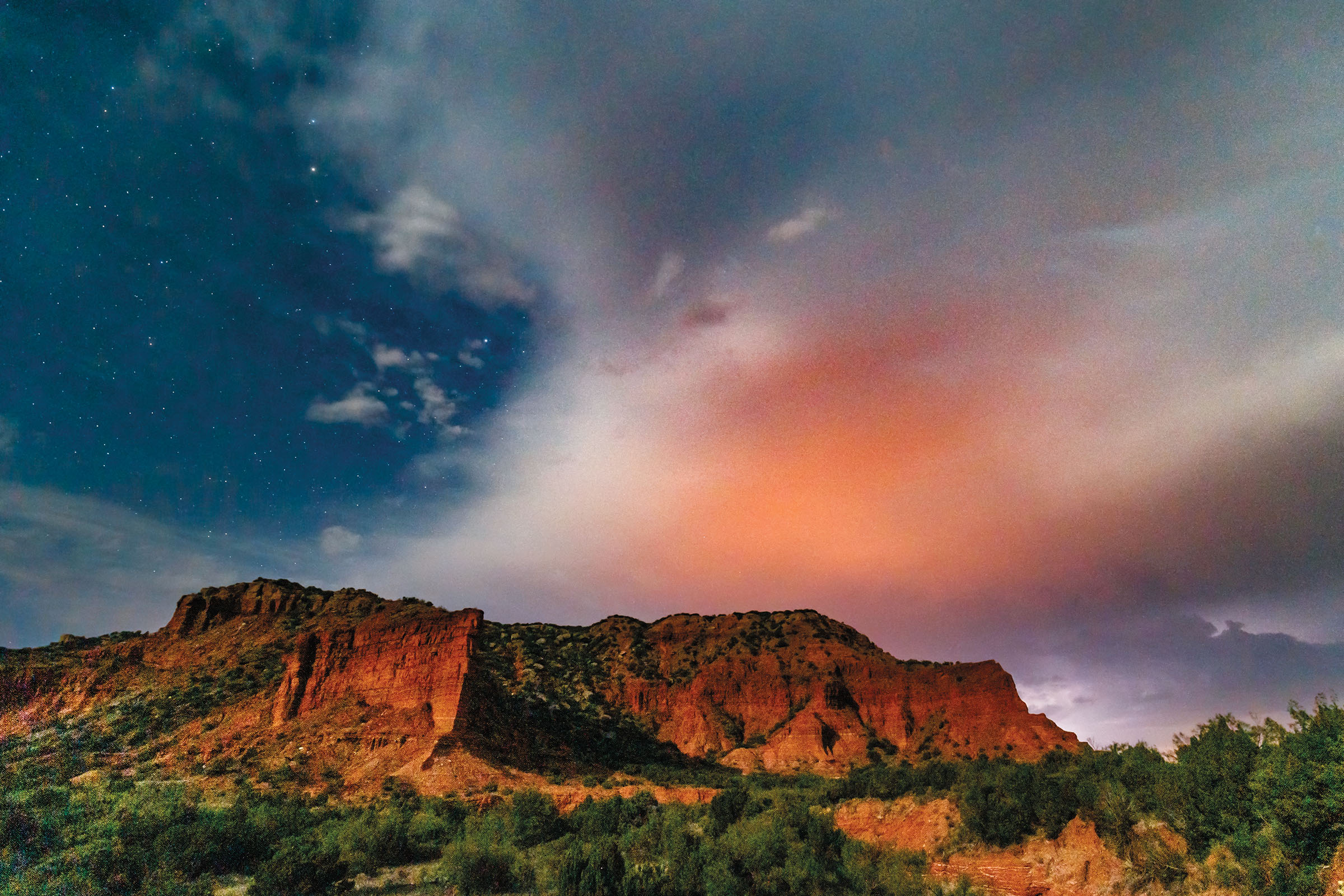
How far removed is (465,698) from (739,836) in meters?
39.0

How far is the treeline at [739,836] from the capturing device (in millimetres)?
17453

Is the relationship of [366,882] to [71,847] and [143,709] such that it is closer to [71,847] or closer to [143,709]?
[71,847]

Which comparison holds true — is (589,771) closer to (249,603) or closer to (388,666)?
(388,666)

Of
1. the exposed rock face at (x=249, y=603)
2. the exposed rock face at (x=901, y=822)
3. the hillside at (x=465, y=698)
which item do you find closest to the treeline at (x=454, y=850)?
the exposed rock face at (x=901, y=822)

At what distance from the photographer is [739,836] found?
1029 inches

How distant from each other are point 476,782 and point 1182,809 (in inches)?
1706

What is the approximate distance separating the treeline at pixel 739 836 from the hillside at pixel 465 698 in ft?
65.2

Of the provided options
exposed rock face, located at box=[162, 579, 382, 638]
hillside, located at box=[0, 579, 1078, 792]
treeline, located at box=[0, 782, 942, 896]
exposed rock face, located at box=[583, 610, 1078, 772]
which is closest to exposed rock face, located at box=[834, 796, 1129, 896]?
treeline, located at box=[0, 782, 942, 896]

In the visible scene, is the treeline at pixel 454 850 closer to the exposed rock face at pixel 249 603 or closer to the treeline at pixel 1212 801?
the treeline at pixel 1212 801

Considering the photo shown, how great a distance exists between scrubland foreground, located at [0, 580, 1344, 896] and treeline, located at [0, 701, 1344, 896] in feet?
0.34

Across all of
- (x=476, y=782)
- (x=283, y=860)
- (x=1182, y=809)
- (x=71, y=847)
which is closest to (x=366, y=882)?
(x=283, y=860)

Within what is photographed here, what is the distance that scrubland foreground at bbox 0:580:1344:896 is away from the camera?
20078mm

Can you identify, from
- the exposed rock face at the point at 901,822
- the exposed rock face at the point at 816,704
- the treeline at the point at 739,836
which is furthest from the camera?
the exposed rock face at the point at 816,704

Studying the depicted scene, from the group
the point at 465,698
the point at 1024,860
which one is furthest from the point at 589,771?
the point at 1024,860
